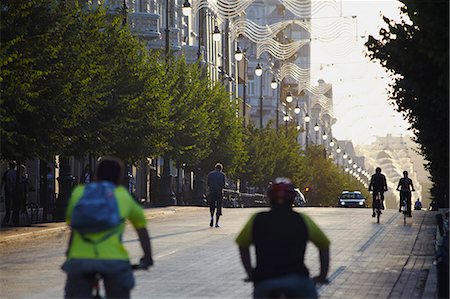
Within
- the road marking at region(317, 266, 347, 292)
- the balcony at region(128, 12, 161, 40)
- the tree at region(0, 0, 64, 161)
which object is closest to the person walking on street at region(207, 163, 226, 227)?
the tree at region(0, 0, 64, 161)

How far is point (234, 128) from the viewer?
70.2 m

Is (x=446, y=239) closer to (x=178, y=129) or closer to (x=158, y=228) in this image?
(x=158, y=228)

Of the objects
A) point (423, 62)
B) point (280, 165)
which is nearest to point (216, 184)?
point (423, 62)

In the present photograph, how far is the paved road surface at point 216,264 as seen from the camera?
18047 millimetres

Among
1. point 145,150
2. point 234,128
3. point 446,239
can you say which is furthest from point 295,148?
point 446,239

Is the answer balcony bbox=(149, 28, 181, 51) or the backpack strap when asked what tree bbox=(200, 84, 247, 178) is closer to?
balcony bbox=(149, 28, 181, 51)

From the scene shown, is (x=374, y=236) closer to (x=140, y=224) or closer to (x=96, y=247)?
(x=140, y=224)

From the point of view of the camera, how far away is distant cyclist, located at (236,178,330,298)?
8562 mm

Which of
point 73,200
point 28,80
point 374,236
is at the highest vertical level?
point 28,80

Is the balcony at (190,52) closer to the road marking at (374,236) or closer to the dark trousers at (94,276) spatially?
the road marking at (374,236)

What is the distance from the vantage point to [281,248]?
344 inches

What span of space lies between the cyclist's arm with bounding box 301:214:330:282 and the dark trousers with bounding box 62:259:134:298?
1241 mm

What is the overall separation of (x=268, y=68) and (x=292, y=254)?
5361 inches

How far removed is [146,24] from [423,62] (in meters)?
47.2
